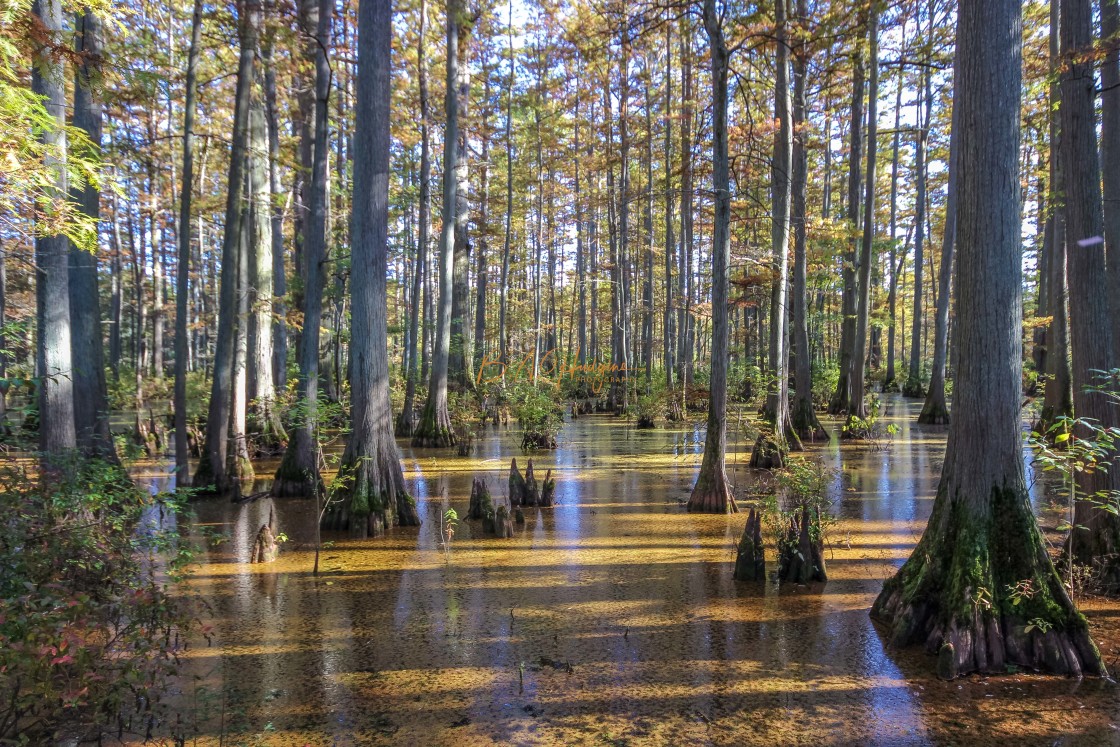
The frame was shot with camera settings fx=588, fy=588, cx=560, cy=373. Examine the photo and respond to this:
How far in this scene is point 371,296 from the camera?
700cm

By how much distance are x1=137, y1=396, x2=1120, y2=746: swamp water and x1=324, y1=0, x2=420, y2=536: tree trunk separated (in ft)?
2.00

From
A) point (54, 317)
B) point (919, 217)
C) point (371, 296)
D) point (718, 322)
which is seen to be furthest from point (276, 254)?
point (919, 217)

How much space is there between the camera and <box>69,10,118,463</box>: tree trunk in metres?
6.80

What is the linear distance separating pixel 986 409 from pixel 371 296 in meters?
6.04

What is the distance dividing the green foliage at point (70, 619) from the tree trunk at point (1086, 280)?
6.06 meters

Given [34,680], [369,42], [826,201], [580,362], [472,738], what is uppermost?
[826,201]

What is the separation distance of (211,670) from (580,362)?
2352cm

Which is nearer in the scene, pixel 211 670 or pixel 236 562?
pixel 211 670

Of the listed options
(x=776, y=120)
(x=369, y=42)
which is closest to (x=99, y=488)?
(x=369, y=42)

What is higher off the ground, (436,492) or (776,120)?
(776,120)

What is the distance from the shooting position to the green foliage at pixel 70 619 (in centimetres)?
237

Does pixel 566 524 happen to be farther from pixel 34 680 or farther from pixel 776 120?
pixel 776 120

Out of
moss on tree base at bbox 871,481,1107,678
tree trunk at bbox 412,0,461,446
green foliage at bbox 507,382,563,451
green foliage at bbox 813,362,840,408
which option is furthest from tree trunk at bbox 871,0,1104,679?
green foliage at bbox 813,362,840,408

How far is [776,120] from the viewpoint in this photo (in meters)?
10.4
